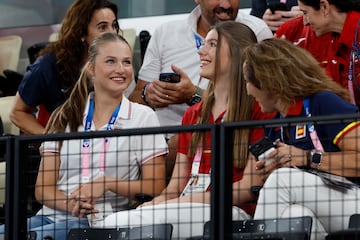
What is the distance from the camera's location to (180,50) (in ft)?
33.7

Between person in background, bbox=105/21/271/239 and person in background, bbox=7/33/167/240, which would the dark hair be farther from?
person in background, bbox=7/33/167/240

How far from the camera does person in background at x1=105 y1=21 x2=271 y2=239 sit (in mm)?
8453

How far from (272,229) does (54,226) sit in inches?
54.6

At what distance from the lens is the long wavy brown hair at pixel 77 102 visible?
31.1 ft

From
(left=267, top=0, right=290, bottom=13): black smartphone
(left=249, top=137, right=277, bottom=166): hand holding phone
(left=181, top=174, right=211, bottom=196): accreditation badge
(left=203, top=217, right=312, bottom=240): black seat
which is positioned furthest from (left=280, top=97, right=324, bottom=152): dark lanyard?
(left=267, top=0, right=290, bottom=13): black smartphone

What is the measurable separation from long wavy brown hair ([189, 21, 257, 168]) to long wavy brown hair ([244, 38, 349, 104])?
1.05 feet

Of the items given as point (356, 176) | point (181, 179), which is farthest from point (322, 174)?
point (181, 179)

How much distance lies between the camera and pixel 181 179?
29.3 feet

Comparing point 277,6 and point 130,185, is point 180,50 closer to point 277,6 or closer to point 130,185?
point 277,6

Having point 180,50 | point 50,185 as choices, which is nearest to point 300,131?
point 50,185

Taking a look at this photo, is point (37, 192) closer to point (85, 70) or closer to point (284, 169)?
point (85, 70)

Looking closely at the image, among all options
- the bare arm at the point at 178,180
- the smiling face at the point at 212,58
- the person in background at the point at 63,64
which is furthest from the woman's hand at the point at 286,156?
the person in background at the point at 63,64

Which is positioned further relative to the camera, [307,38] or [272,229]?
[307,38]

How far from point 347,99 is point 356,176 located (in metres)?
0.47
